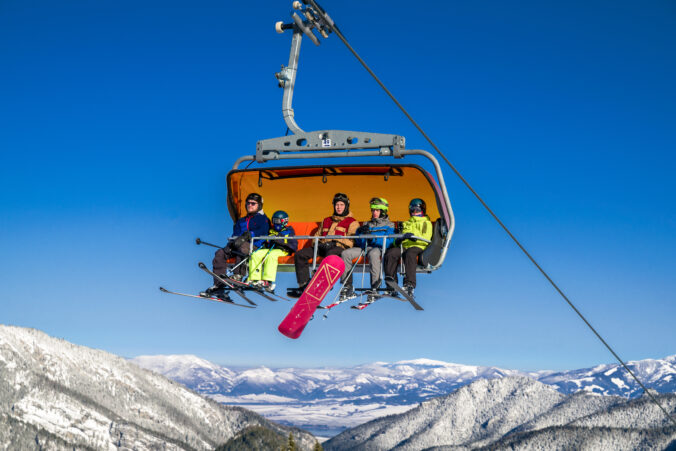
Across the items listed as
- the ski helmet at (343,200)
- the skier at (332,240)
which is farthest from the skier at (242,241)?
the ski helmet at (343,200)

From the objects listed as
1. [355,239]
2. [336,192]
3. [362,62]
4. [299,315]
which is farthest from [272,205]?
[362,62]

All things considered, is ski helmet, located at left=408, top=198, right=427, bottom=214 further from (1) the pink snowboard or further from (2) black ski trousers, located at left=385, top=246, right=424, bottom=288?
(1) the pink snowboard

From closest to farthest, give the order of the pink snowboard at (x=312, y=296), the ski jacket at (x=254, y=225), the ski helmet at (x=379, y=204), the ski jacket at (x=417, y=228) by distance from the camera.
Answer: the pink snowboard at (x=312, y=296)
the ski jacket at (x=417, y=228)
the ski helmet at (x=379, y=204)
the ski jacket at (x=254, y=225)

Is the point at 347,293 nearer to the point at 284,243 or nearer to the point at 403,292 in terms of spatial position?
the point at 403,292

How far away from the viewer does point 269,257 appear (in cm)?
1659

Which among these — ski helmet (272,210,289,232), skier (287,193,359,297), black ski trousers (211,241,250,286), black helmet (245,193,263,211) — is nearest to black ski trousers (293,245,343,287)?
skier (287,193,359,297)

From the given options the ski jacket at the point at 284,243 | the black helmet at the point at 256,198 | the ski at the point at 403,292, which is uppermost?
the black helmet at the point at 256,198

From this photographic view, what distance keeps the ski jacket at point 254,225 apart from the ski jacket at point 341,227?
1.25m

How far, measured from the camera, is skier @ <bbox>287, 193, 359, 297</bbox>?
16.7m

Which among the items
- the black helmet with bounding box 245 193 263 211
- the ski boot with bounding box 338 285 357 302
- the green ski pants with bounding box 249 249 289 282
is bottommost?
the ski boot with bounding box 338 285 357 302

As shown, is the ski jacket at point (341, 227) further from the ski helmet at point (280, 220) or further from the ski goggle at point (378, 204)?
the ski helmet at point (280, 220)

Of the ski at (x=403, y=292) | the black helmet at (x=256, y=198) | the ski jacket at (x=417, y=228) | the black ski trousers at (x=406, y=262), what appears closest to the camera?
the ski at (x=403, y=292)

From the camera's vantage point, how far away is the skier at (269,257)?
54.3ft

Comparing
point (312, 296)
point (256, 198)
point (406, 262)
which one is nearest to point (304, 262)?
point (312, 296)
